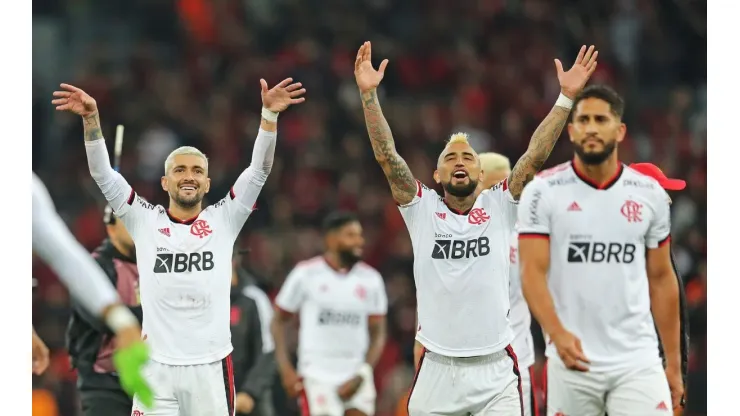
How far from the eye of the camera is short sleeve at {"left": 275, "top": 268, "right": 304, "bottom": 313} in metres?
12.3

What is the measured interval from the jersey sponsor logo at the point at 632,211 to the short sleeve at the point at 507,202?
987mm

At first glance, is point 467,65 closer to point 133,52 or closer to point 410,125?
point 410,125

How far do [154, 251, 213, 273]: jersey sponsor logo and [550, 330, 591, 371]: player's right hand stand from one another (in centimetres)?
237

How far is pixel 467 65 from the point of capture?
18.3 m

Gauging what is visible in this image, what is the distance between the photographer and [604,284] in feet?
22.2

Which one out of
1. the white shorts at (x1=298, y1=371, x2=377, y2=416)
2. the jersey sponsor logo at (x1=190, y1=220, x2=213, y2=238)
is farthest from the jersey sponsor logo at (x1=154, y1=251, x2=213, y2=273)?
the white shorts at (x1=298, y1=371, x2=377, y2=416)

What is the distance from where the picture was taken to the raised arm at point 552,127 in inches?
293

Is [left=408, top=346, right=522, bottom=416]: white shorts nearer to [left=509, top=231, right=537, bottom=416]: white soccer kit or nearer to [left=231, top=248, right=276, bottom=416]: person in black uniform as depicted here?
[left=509, top=231, right=537, bottom=416]: white soccer kit

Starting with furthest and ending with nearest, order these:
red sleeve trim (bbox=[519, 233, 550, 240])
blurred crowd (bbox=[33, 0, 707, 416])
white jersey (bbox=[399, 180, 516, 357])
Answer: blurred crowd (bbox=[33, 0, 707, 416]), white jersey (bbox=[399, 180, 516, 357]), red sleeve trim (bbox=[519, 233, 550, 240])

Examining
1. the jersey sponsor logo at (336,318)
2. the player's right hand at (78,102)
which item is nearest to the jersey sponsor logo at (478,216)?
the player's right hand at (78,102)

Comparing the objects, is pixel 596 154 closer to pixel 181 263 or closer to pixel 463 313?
pixel 463 313

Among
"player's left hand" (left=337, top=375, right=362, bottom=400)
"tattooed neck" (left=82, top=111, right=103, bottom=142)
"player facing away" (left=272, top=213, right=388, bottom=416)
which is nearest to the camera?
"tattooed neck" (left=82, top=111, right=103, bottom=142)

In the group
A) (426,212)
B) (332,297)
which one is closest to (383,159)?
(426,212)

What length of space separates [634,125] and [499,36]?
9.39 feet
